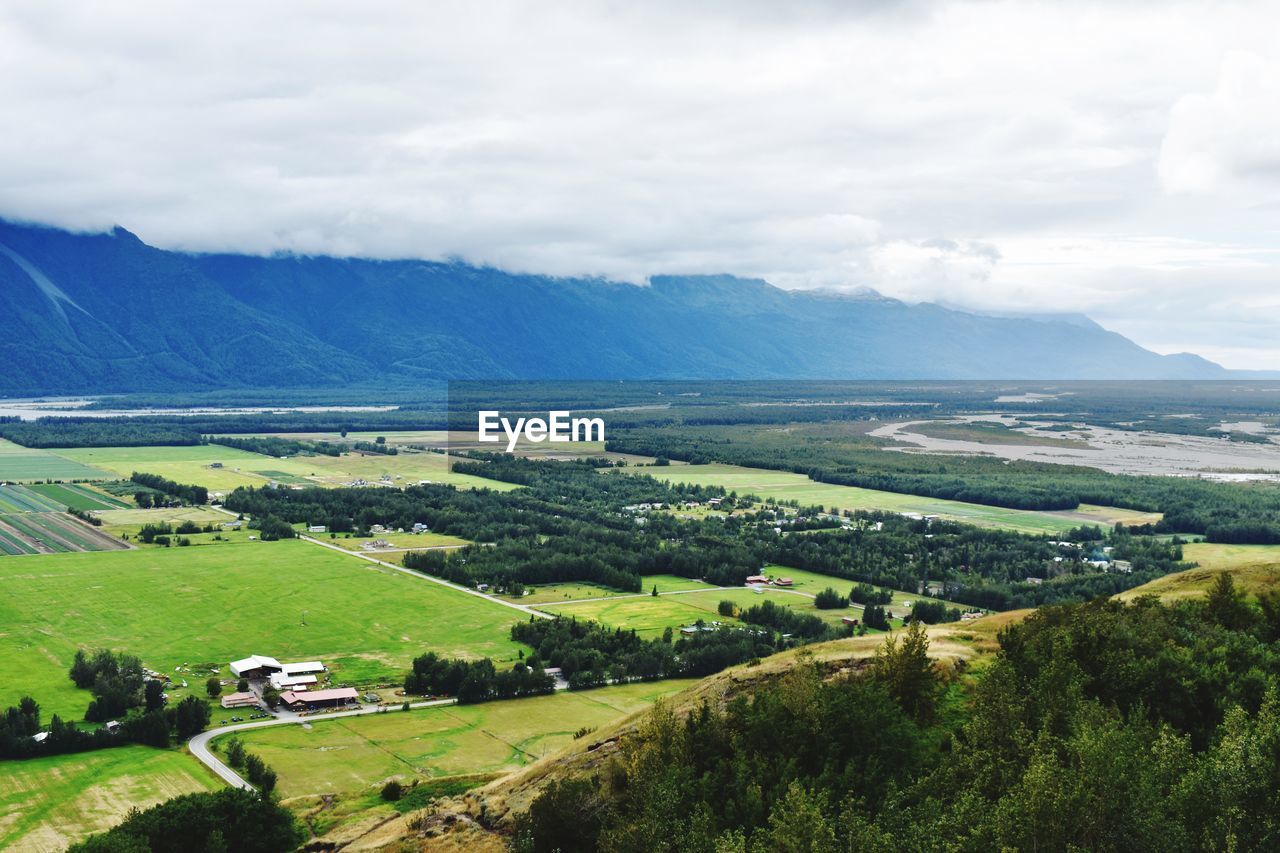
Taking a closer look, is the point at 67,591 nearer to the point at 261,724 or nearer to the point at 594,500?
the point at 261,724

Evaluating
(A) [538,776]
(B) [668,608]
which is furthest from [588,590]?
(A) [538,776]

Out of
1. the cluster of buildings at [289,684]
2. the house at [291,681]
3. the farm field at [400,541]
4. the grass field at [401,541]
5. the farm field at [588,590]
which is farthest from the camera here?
the grass field at [401,541]

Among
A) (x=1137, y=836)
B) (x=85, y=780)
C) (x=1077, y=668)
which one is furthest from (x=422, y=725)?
(x=1137, y=836)

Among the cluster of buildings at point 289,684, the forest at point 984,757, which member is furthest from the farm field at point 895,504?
the forest at point 984,757

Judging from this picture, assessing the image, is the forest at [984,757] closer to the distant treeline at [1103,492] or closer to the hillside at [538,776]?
the hillside at [538,776]

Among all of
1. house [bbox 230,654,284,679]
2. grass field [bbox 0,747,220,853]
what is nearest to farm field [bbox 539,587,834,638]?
house [bbox 230,654,284,679]

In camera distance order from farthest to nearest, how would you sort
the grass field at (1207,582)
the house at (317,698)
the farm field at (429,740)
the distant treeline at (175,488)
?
the distant treeline at (175,488)
the house at (317,698)
the farm field at (429,740)
the grass field at (1207,582)

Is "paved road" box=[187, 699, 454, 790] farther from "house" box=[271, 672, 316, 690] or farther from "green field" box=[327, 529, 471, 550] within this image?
"green field" box=[327, 529, 471, 550]
